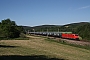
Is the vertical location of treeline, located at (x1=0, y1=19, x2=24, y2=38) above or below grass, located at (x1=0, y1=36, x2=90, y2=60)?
above

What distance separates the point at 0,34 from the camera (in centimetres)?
9562

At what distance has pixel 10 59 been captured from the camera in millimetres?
15969

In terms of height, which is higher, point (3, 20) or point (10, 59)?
point (3, 20)

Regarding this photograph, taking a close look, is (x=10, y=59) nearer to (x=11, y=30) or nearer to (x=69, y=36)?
(x=69, y=36)

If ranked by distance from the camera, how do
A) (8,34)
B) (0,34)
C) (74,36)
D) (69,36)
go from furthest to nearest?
1. (0,34)
2. (8,34)
3. (69,36)
4. (74,36)

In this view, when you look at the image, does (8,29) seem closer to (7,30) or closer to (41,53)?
(7,30)

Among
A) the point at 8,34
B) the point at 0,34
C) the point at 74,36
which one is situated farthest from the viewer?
the point at 0,34

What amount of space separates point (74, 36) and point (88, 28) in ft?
56.3

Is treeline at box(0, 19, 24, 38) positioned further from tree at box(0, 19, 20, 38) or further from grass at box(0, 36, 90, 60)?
grass at box(0, 36, 90, 60)

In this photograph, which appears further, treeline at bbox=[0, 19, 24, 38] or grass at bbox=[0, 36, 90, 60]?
treeline at bbox=[0, 19, 24, 38]

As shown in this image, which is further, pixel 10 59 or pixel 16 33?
pixel 16 33

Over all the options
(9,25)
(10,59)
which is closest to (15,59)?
(10,59)

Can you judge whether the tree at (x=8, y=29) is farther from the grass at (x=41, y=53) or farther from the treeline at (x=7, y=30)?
the grass at (x=41, y=53)

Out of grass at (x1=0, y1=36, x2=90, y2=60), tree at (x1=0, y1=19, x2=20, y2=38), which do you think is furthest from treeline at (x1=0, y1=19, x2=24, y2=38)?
grass at (x1=0, y1=36, x2=90, y2=60)
